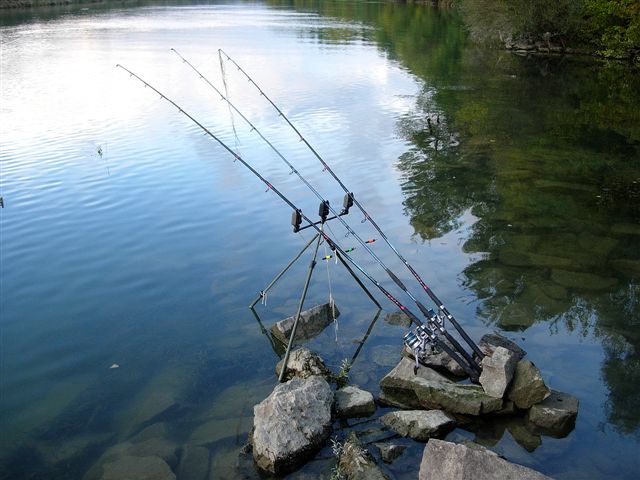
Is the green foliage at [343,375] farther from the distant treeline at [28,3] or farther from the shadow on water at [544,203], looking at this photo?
the distant treeline at [28,3]

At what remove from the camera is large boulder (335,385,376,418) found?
29.3 feet

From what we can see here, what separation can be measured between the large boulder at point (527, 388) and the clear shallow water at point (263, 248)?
1.48ft

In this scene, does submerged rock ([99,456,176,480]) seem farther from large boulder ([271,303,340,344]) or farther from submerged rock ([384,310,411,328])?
submerged rock ([384,310,411,328])

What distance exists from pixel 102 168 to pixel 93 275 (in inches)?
338

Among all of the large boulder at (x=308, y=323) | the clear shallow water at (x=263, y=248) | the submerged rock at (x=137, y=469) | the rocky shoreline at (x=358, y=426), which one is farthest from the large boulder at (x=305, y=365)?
the submerged rock at (x=137, y=469)

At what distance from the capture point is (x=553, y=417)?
28.4 ft

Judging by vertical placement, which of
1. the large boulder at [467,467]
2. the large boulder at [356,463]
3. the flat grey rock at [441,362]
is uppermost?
the large boulder at [467,467]

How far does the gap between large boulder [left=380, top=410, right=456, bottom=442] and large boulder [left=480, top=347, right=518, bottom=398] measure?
0.75 meters

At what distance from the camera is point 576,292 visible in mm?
12867

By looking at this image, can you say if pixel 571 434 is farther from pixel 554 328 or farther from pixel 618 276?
pixel 618 276

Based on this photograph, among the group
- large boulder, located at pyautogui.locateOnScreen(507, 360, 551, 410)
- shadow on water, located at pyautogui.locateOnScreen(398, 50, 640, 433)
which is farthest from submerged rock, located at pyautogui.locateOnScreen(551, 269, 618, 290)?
large boulder, located at pyautogui.locateOnScreen(507, 360, 551, 410)

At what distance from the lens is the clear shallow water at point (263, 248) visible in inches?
376

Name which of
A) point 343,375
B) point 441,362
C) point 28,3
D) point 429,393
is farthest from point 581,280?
point 28,3

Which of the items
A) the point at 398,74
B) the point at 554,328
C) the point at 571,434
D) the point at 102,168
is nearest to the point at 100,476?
the point at 571,434
